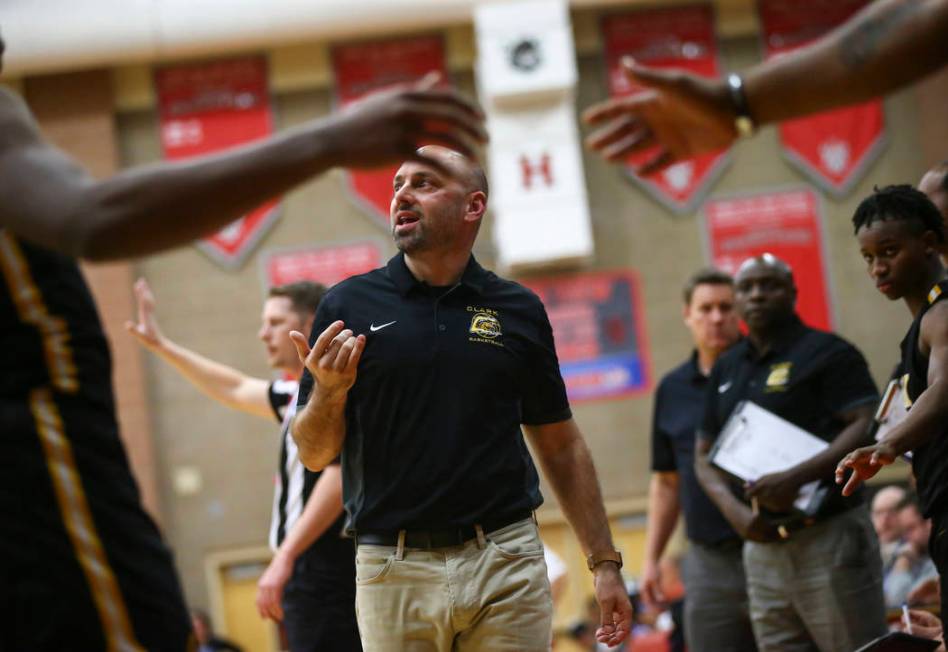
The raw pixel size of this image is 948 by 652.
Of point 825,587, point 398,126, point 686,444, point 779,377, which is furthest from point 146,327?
point 398,126

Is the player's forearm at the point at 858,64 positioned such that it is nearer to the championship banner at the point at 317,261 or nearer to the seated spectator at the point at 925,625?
the seated spectator at the point at 925,625

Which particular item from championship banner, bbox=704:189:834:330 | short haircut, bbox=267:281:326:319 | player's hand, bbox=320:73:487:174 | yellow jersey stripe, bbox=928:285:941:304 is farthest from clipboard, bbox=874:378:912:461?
championship banner, bbox=704:189:834:330

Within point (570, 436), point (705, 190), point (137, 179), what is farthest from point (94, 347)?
point (705, 190)

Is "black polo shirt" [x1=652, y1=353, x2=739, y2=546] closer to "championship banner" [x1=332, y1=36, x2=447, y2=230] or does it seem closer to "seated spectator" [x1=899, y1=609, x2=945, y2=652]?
"seated spectator" [x1=899, y1=609, x2=945, y2=652]

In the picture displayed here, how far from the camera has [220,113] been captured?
1306cm

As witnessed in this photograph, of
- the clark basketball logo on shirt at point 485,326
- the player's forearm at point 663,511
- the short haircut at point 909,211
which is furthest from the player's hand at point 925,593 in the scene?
the clark basketball logo on shirt at point 485,326

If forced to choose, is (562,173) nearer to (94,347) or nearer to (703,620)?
(703,620)

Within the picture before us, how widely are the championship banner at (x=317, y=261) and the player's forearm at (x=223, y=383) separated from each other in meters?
7.07

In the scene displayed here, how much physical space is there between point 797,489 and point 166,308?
9.56m

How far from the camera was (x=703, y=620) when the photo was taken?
17.6 ft

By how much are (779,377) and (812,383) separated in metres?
0.14

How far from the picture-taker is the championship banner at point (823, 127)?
13.1 meters

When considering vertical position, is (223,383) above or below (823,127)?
below

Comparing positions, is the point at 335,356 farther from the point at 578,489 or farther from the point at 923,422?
the point at 923,422
